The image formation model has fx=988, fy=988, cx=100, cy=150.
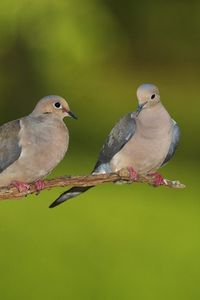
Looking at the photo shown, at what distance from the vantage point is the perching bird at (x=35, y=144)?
3570mm

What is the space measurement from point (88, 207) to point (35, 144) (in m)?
6.65

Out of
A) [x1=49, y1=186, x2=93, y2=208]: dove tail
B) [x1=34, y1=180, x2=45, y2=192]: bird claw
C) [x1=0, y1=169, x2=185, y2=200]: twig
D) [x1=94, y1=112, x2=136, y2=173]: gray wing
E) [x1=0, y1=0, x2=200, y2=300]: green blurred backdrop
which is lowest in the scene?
[x1=0, y1=0, x2=200, y2=300]: green blurred backdrop

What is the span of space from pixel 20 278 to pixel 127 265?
102 cm

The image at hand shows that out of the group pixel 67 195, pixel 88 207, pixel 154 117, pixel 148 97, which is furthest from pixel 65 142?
pixel 88 207

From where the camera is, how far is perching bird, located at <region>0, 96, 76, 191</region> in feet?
11.7

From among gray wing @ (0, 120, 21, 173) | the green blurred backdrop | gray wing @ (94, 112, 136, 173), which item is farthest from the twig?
the green blurred backdrop

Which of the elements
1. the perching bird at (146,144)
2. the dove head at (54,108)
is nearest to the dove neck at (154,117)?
the perching bird at (146,144)

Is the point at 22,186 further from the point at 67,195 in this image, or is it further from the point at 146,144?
the point at 146,144

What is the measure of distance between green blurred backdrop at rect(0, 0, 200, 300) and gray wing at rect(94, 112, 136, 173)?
329cm

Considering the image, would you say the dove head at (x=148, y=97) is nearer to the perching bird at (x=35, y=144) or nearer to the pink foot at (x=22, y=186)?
the perching bird at (x=35, y=144)

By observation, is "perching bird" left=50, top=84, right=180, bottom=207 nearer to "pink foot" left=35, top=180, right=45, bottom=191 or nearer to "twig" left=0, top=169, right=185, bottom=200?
"pink foot" left=35, top=180, right=45, bottom=191

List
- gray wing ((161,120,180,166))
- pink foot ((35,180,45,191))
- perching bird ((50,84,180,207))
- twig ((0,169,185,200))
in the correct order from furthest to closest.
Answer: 1. gray wing ((161,120,180,166))
2. perching bird ((50,84,180,207))
3. pink foot ((35,180,45,191))
4. twig ((0,169,185,200))

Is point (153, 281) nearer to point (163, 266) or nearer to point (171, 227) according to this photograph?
point (163, 266)

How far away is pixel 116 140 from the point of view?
169 inches
